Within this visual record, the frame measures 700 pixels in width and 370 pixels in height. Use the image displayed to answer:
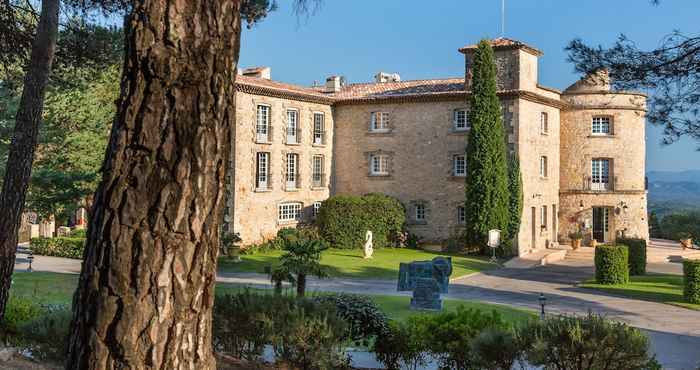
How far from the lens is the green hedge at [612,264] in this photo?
23656 millimetres

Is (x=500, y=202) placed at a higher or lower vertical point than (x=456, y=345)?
higher

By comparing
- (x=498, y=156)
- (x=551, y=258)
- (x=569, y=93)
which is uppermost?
(x=569, y=93)

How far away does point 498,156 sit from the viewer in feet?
102

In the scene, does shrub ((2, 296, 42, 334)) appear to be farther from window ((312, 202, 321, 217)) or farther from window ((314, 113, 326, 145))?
window ((314, 113, 326, 145))

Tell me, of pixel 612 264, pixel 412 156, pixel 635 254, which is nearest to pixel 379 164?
pixel 412 156

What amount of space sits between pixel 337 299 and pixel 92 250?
306 inches

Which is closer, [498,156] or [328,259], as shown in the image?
[328,259]

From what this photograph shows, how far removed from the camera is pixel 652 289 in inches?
907

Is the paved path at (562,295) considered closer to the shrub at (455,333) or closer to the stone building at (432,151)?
the shrub at (455,333)

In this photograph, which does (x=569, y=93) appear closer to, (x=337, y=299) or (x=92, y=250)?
(x=337, y=299)

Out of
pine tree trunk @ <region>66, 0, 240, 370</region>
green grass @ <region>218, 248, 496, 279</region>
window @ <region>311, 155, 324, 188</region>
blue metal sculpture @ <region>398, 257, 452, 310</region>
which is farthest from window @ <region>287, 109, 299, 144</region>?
pine tree trunk @ <region>66, 0, 240, 370</region>

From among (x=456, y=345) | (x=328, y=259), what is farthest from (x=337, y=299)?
(x=328, y=259)

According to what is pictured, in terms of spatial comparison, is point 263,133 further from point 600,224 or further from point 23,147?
point 23,147

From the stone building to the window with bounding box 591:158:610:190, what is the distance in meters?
0.05
